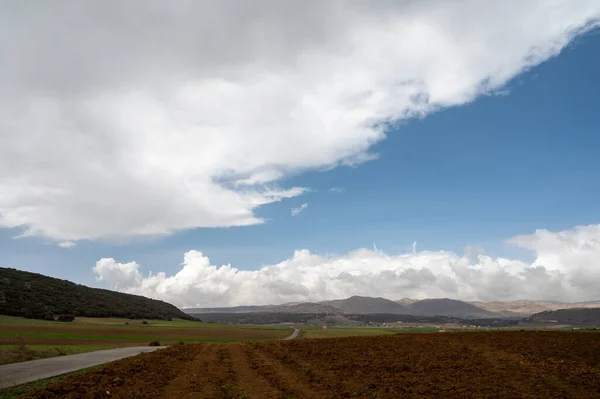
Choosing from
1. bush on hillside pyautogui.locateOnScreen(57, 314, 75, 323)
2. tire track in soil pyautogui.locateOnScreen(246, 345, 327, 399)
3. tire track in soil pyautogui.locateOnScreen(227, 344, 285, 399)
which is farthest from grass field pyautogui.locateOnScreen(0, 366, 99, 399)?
bush on hillside pyautogui.locateOnScreen(57, 314, 75, 323)

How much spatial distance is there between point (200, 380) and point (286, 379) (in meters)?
4.48

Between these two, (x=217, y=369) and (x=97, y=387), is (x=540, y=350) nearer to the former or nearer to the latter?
(x=217, y=369)

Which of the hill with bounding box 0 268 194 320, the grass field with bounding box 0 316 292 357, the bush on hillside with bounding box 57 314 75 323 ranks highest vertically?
the hill with bounding box 0 268 194 320

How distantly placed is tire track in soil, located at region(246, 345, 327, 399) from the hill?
101100 millimetres

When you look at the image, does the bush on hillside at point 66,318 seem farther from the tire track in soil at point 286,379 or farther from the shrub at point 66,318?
the tire track in soil at point 286,379

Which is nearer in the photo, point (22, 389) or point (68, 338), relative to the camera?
point (22, 389)

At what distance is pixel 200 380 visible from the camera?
69.4 feet

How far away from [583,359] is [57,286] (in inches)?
6181

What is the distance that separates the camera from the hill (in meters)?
107

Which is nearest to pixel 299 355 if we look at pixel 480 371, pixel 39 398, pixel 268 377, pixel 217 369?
pixel 217 369

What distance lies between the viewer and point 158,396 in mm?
17062

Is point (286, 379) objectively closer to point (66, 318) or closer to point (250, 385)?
point (250, 385)

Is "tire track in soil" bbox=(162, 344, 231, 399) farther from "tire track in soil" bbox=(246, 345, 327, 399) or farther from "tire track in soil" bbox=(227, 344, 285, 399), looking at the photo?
"tire track in soil" bbox=(246, 345, 327, 399)

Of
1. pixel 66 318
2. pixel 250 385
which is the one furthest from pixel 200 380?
pixel 66 318
